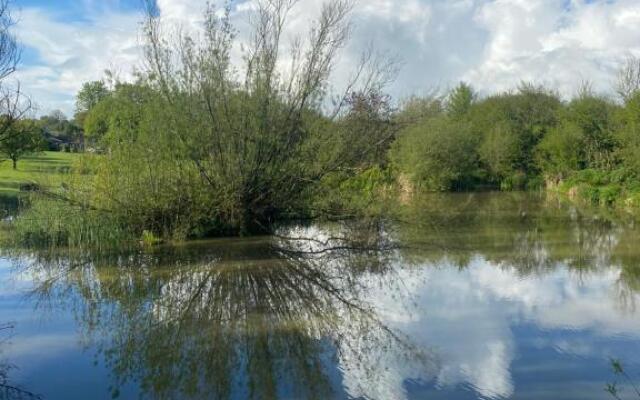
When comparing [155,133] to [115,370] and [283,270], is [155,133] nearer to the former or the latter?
[283,270]

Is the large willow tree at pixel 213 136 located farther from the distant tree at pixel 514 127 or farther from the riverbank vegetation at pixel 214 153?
the distant tree at pixel 514 127

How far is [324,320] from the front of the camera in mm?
8094

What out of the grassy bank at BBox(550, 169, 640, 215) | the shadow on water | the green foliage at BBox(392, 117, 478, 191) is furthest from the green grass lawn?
the grassy bank at BBox(550, 169, 640, 215)

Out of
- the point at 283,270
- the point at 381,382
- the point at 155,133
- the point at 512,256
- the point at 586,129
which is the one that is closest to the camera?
the point at 381,382

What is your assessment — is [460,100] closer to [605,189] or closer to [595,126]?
[595,126]

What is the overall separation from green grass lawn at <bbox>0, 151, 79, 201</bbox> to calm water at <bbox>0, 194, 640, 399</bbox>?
2.15 m

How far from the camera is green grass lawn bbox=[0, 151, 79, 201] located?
14352 millimetres

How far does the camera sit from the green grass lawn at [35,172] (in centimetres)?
1435

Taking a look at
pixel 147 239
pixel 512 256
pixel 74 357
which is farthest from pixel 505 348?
pixel 147 239

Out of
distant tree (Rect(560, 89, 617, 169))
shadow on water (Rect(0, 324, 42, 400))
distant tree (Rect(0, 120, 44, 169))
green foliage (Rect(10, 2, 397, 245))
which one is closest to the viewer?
shadow on water (Rect(0, 324, 42, 400))

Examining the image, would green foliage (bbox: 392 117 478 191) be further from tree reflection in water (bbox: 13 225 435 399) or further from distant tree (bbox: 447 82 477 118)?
tree reflection in water (bbox: 13 225 435 399)

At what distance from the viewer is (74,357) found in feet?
22.0

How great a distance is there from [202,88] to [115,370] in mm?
8615

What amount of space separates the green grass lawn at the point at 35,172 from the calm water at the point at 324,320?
7.05ft
